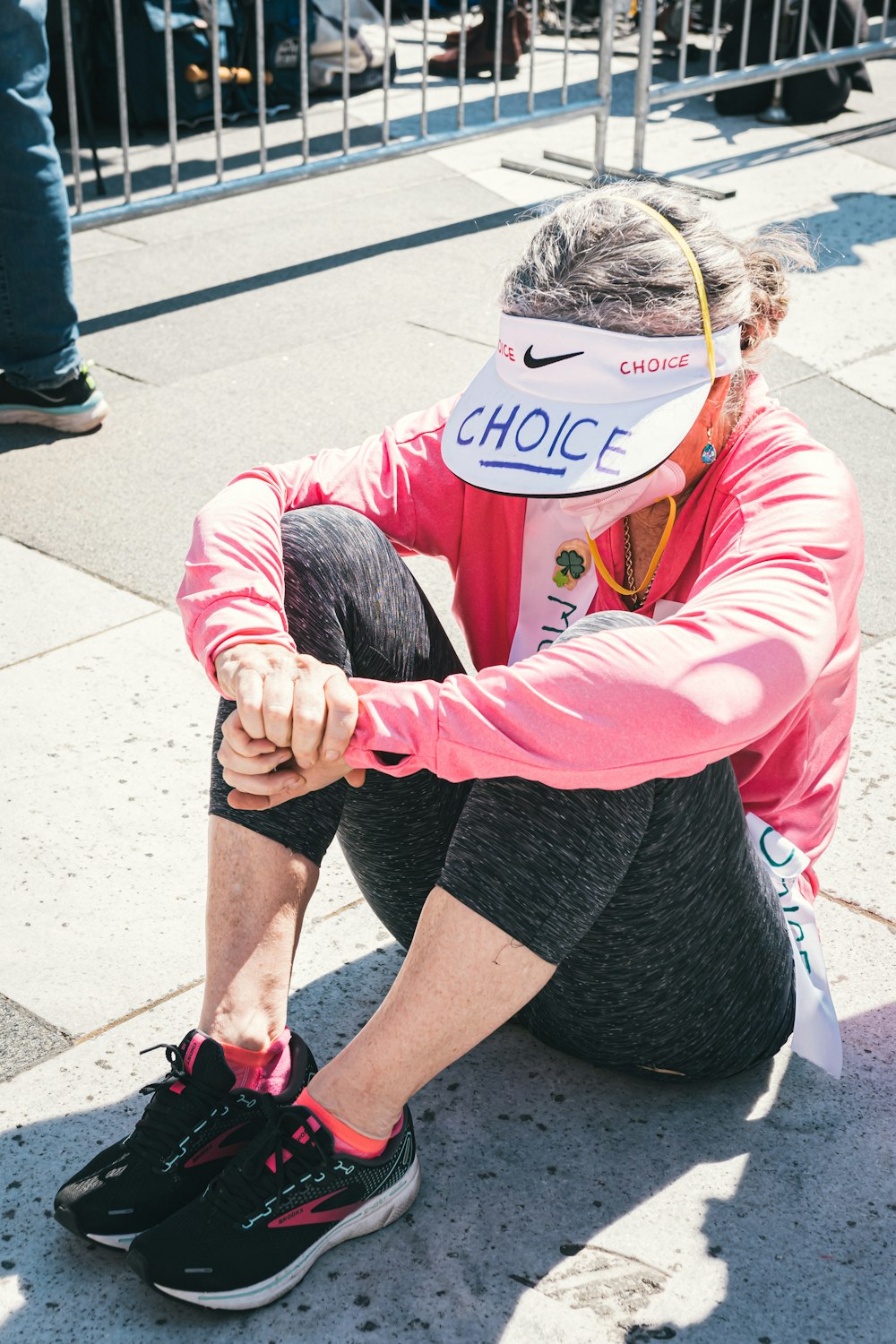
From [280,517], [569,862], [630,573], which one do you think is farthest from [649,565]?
[569,862]

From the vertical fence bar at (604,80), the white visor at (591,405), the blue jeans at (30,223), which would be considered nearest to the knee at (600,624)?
the white visor at (591,405)

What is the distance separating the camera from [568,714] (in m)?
1.65

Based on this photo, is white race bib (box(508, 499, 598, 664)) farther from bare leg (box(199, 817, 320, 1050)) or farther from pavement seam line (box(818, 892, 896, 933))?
pavement seam line (box(818, 892, 896, 933))

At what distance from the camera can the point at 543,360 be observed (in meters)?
1.98

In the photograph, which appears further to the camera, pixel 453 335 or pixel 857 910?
pixel 453 335

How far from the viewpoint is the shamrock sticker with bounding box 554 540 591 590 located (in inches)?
88.0

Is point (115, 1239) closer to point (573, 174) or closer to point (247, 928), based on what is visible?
point (247, 928)

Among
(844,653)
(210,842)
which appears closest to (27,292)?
(210,842)

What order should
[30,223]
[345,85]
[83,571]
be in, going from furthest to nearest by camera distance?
[345,85] → [30,223] → [83,571]

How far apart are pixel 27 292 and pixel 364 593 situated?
2.69 meters

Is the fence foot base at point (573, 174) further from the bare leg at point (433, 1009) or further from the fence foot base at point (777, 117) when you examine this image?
the bare leg at point (433, 1009)

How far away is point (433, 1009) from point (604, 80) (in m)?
5.90

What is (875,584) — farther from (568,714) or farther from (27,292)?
(27,292)

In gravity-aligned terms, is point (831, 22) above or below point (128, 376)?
above
